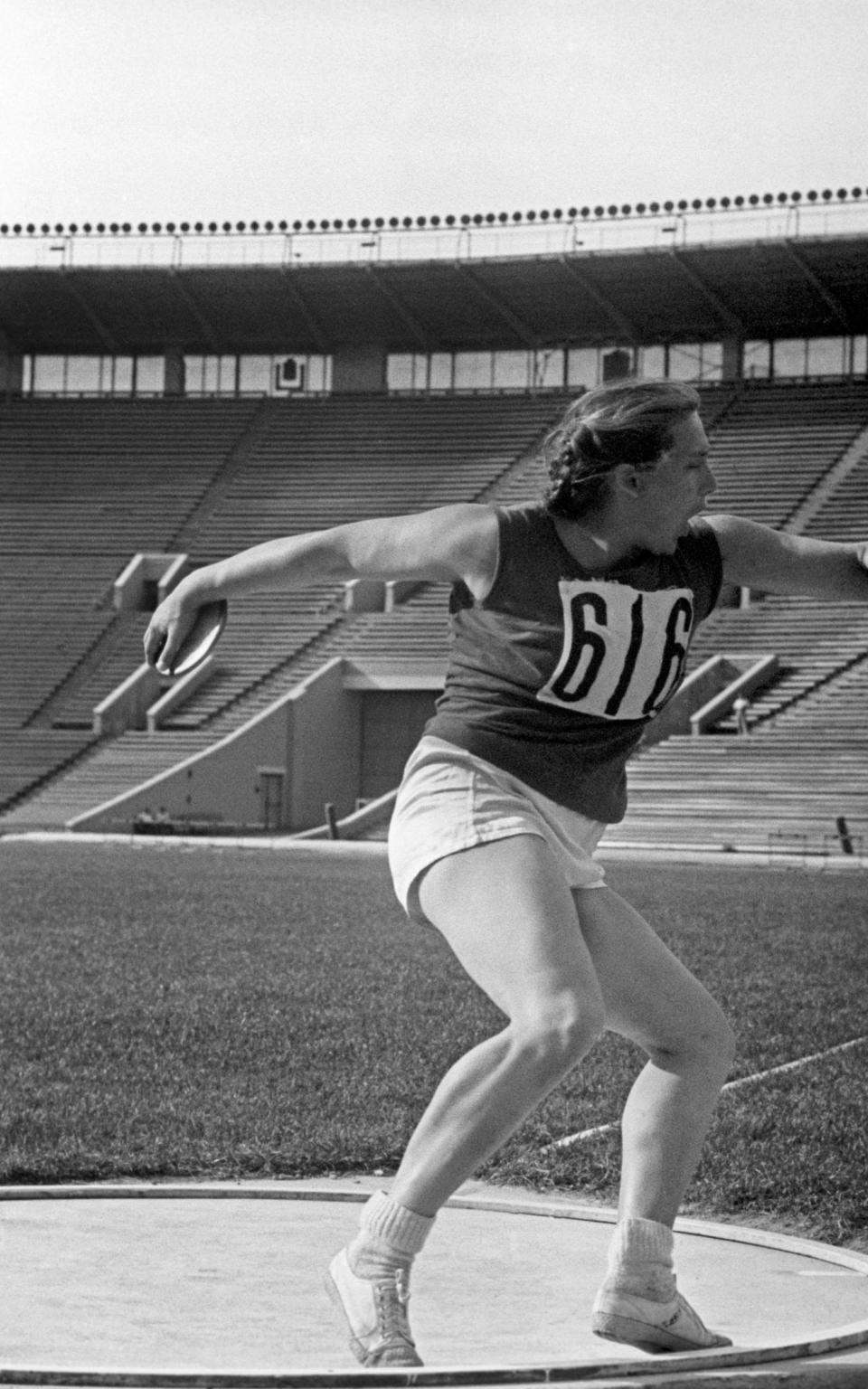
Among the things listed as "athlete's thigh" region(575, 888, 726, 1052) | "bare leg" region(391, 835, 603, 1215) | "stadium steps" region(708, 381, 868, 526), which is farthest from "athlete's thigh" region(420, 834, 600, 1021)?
"stadium steps" region(708, 381, 868, 526)

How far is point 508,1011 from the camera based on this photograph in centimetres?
421

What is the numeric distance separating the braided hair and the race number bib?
224mm

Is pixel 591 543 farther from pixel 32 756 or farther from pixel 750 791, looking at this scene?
pixel 32 756

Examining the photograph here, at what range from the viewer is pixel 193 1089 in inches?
342

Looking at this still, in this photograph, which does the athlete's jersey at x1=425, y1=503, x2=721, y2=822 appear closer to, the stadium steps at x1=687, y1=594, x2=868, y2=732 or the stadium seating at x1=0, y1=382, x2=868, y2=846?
the stadium seating at x1=0, y1=382, x2=868, y2=846

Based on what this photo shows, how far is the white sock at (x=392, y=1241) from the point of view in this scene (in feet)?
13.8

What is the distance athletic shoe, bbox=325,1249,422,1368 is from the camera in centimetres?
412

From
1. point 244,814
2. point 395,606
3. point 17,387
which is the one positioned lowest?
point 244,814

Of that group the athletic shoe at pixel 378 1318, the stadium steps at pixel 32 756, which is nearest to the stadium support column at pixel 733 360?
the stadium steps at pixel 32 756

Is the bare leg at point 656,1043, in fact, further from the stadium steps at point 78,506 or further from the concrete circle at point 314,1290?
the stadium steps at point 78,506

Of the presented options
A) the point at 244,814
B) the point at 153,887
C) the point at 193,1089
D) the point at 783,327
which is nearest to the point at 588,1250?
the point at 193,1089

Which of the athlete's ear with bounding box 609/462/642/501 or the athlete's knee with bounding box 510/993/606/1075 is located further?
the athlete's ear with bounding box 609/462/642/501

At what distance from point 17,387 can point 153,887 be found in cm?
4091

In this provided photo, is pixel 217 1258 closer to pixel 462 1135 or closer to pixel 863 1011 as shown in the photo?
pixel 462 1135
